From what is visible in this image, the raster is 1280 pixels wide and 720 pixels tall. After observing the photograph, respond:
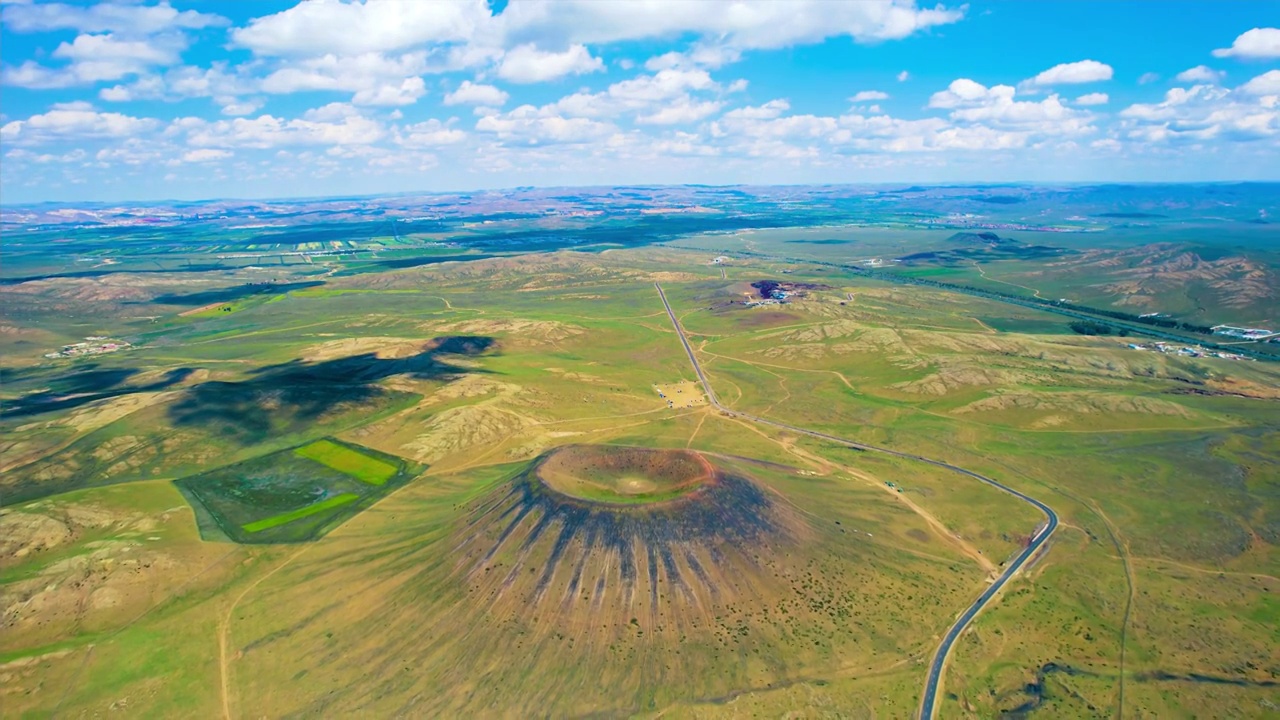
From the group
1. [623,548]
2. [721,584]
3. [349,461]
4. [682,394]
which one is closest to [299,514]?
[349,461]

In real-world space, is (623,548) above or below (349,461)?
above

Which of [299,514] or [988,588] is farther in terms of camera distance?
[299,514]

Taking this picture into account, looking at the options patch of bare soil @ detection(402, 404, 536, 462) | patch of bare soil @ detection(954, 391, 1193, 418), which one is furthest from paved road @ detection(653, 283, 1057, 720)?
patch of bare soil @ detection(402, 404, 536, 462)

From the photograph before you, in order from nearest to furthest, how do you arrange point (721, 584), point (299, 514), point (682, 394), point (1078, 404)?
point (721, 584) < point (299, 514) < point (1078, 404) < point (682, 394)

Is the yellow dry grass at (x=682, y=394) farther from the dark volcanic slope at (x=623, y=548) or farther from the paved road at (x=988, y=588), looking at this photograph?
the dark volcanic slope at (x=623, y=548)

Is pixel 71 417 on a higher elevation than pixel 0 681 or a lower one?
higher

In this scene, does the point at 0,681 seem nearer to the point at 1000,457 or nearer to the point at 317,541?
the point at 317,541

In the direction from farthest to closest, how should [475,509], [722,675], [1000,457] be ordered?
[1000,457] → [475,509] → [722,675]

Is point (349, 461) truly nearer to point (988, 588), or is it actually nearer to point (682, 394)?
point (682, 394)

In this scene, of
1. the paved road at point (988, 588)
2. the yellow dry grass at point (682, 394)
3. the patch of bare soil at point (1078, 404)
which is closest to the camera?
the paved road at point (988, 588)

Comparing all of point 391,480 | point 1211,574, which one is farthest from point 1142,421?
point 391,480

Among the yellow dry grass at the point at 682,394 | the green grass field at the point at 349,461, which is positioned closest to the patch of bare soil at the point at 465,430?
the green grass field at the point at 349,461
